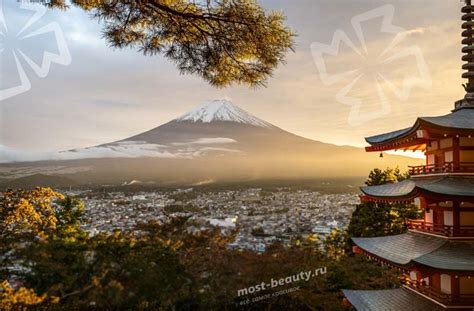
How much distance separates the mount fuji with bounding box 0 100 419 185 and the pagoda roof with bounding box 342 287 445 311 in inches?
1188

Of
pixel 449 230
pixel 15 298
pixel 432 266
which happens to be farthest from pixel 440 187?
pixel 15 298

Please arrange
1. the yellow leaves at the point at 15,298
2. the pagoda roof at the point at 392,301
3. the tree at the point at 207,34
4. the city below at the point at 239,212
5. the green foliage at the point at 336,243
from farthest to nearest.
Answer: the green foliage at the point at 336,243 → the city below at the point at 239,212 → the pagoda roof at the point at 392,301 → the yellow leaves at the point at 15,298 → the tree at the point at 207,34

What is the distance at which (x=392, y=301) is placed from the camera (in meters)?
6.96

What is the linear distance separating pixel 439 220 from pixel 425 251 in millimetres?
697

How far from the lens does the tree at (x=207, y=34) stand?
404cm

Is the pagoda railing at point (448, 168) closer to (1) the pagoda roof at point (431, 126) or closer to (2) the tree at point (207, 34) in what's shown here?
(1) the pagoda roof at point (431, 126)

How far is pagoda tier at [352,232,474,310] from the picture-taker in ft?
18.9

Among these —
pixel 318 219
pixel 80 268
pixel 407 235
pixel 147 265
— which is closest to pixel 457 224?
pixel 407 235

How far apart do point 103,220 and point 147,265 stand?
25.0 feet

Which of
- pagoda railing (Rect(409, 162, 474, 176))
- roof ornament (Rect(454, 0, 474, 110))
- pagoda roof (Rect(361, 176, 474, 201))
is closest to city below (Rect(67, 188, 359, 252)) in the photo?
pagoda roof (Rect(361, 176, 474, 201))

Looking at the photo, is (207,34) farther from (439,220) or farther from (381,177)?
(381,177)

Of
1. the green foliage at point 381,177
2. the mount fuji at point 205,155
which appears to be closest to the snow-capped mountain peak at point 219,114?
the mount fuji at point 205,155

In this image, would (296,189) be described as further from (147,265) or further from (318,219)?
(147,265)

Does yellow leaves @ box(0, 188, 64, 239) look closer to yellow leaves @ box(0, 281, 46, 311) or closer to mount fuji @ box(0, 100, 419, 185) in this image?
yellow leaves @ box(0, 281, 46, 311)
